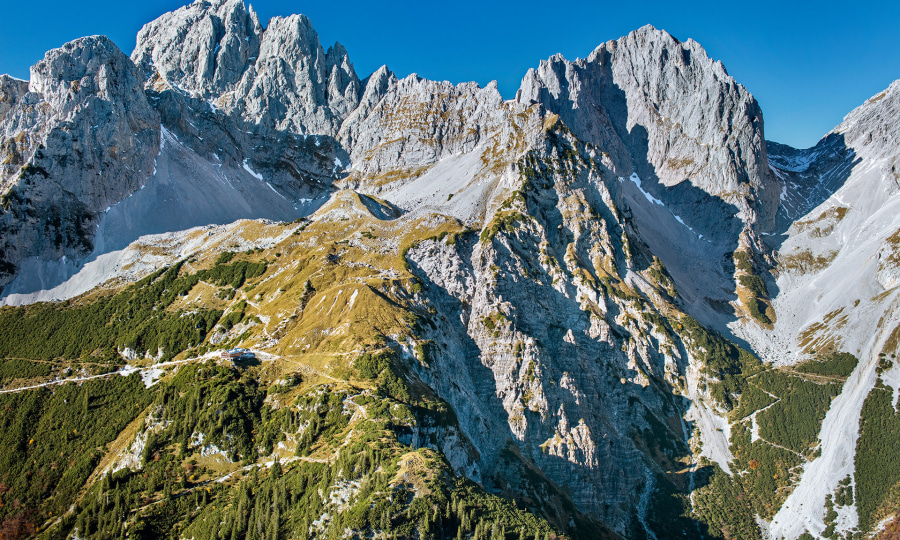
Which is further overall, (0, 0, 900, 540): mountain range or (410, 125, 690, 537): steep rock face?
(410, 125, 690, 537): steep rock face

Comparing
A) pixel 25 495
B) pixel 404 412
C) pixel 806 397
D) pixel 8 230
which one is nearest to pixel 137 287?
pixel 8 230

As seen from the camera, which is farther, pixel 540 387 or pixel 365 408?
pixel 540 387

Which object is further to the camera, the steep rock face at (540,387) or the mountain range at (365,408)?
the steep rock face at (540,387)

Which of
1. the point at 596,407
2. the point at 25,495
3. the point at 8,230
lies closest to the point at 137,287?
the point at 8,230

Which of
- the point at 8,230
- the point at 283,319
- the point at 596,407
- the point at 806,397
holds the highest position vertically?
the point at 8,230

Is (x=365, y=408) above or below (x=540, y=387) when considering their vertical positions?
above

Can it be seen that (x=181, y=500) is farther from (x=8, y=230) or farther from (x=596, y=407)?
(x=8, y=230)

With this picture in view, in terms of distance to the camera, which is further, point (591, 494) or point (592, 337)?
point (592, 337)

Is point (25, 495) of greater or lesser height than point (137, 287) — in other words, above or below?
below

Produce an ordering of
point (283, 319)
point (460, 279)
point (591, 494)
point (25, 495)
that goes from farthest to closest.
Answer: point (460, 279), point (591, 494), point (283, 319), point (25, 495)

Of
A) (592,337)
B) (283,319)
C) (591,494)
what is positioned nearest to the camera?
(283,319)

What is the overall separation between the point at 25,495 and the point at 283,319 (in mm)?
59386

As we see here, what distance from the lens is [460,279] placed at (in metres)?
181

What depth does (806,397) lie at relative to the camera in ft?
645
